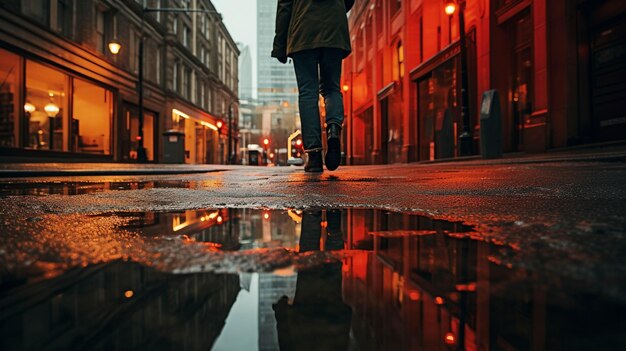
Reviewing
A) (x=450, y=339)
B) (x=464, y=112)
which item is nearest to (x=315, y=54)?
(x=450, y=339)

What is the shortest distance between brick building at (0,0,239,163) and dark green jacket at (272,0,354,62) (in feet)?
37.7

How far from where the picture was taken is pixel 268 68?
88500 mm

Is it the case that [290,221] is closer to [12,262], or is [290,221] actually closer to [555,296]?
[12,262]

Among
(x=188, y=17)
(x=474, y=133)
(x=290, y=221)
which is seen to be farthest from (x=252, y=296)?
(x=188, y=17)

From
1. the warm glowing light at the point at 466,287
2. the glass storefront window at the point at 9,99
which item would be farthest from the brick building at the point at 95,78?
the warm glowing light at the point at 466,287

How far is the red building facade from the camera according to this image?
29.2 feet

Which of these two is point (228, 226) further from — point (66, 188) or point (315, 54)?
point (315, 54)

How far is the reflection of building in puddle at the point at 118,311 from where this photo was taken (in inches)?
14.3

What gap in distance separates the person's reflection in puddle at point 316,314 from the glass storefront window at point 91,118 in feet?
58.7

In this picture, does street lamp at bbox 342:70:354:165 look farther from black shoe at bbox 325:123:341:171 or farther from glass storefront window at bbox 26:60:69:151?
black shoe at bbox 325:123:341:171

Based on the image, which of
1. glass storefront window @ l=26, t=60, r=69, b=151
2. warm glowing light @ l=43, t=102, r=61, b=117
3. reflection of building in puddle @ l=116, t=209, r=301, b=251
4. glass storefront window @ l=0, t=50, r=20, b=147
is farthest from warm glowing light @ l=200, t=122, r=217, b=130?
reflection of building in puddle @ l=116, t=209, r=301, b=251

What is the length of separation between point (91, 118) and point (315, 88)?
16.6m

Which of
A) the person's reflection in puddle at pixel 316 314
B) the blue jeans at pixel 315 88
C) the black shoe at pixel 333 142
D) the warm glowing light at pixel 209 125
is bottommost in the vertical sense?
the person's reflection in puddle at pixel 316 314

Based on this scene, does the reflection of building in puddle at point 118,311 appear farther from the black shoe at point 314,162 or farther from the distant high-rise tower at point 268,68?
the distant high-rise tower at point 268,68
